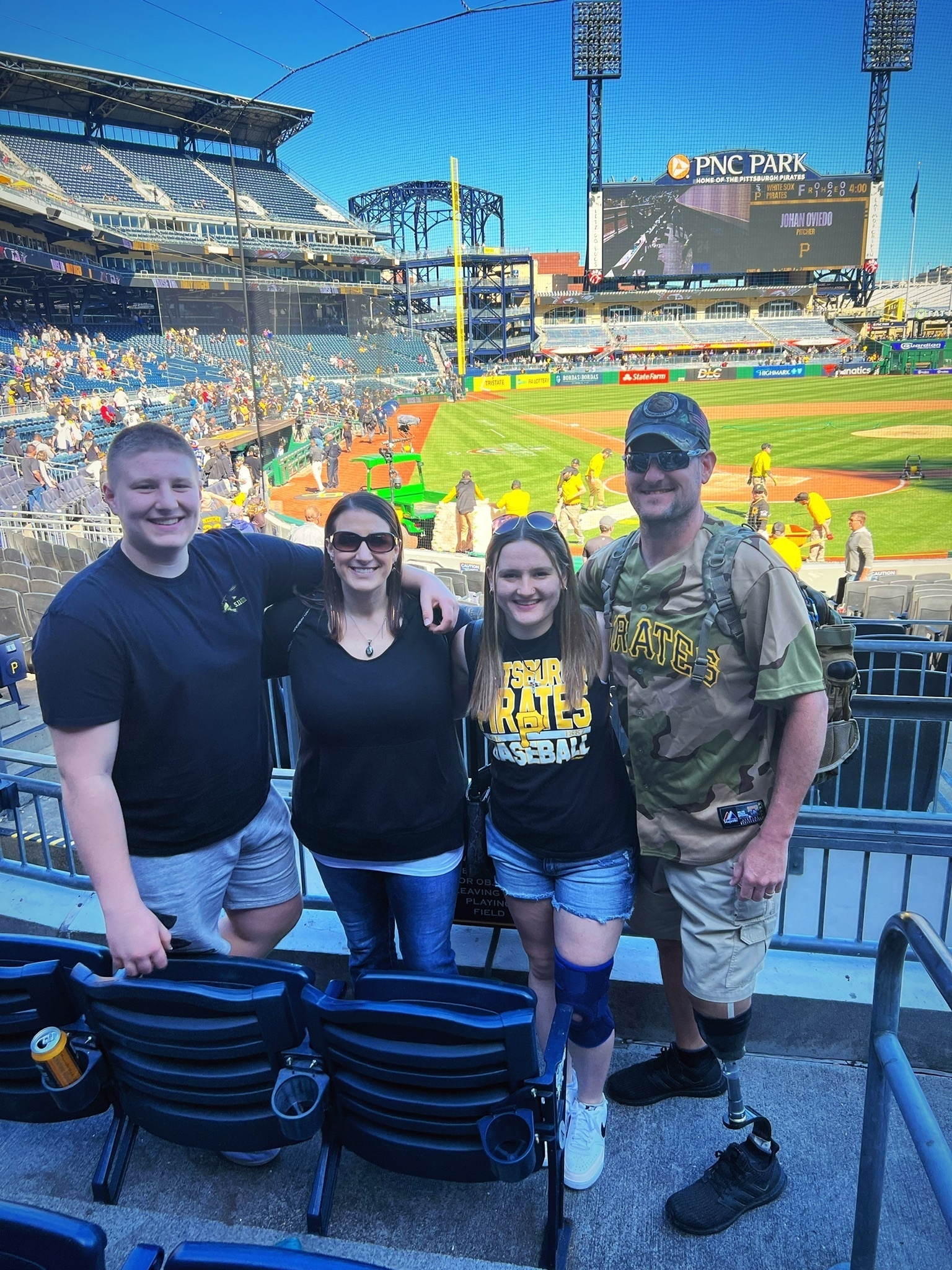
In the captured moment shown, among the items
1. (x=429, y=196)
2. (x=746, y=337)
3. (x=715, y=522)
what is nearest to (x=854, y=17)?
(x=429, y=196)

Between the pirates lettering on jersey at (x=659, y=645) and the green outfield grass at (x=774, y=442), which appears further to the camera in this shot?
the green outfield grass at (x=774, y=442)

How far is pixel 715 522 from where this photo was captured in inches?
77.9

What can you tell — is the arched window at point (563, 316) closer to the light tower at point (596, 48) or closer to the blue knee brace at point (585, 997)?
the light tower at point (596, 48)

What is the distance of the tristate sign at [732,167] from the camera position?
5706 cm

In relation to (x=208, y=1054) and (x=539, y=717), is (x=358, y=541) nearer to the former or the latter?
(x=539, y=717)

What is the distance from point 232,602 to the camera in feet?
6.72

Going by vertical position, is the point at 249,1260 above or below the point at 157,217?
below

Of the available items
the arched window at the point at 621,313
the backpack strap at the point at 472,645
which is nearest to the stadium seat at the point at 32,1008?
the backpack strap at the point at 472,645

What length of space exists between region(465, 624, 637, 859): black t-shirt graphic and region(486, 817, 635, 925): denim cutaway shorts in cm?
4

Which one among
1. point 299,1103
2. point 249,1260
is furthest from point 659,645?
point 249,1260

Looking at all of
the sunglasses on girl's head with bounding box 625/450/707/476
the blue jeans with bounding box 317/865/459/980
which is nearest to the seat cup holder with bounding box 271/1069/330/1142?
the blue jeans with bounding box 317/865/459/980

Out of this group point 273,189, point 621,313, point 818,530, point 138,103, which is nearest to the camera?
point 818,530

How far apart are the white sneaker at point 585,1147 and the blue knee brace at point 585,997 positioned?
0.19m

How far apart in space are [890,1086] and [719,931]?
1.95ft
